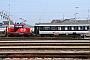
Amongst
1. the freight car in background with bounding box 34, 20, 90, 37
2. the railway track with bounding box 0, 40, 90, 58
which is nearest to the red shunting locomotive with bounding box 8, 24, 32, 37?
the freight car in background with bounding box 34, 20, 90, 37

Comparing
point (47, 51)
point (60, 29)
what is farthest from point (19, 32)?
point (47, 51)

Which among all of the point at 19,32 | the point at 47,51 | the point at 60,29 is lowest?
the point at 19,32

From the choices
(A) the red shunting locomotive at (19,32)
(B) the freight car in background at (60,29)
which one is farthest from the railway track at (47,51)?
(B) the freight car in background at (60,29)

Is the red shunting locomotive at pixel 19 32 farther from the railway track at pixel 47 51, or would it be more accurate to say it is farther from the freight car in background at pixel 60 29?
the railway track at pixel 47 51

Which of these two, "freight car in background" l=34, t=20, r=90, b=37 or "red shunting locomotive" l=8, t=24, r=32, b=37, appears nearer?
"red shunting locomotive" l=8, t=24, r=32, b=37

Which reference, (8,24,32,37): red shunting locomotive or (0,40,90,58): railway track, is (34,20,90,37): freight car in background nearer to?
(8,24,32,37): red shunting locomotive

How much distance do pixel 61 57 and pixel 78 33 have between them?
30.5 metres

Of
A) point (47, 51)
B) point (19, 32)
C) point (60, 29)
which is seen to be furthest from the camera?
point (60, 29)

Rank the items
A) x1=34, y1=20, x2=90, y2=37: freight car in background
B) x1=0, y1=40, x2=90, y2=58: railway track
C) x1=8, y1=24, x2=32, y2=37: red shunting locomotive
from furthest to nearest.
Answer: x1=34, y1=20, x2=90, y2=37: freight car in background < x1=8, y1=24, x2=32, y2=37: red shunting locomotive < x1=0, y1=40, x2=90, y2=58: railway track

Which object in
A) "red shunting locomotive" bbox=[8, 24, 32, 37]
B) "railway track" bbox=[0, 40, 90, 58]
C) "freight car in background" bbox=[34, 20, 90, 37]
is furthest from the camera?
"freight car in background" bbox=[34, 20, 90, 37]

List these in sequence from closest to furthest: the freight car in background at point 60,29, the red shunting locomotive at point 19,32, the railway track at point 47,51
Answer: the railway track at point 47,51
the red shunting locomotive at point 19,32
the freight car in background at point 60,29

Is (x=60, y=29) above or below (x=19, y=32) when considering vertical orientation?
above

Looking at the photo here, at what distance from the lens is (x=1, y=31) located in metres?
60.4

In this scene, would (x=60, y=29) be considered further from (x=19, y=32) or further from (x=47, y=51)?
(x=47, y=51)
